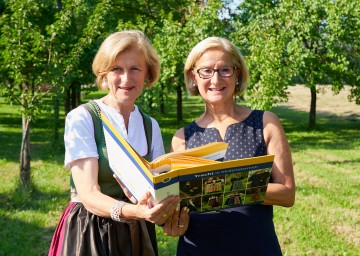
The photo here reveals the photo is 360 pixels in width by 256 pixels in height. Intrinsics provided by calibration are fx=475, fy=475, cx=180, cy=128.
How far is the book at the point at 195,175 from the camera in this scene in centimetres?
177

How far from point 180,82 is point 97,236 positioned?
536 inches

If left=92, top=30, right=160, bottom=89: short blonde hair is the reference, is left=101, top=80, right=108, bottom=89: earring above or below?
below

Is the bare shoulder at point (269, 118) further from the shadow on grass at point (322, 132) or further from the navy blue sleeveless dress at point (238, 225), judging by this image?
the shadow on grass at point (322, 132)

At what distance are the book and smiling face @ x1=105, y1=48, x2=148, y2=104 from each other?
28 cm

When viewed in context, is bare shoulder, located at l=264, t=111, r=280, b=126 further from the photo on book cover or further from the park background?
the park background

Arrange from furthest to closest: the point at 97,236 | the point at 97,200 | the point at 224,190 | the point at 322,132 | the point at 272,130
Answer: the point at 322,132 < the point at 272,130 < the point at 97,236 < the point at 97,200 < the point at 224,190

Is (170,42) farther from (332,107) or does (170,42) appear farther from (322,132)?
(332,107)

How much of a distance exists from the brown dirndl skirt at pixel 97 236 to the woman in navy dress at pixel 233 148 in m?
0.24

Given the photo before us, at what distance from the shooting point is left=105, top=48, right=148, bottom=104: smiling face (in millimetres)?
2266

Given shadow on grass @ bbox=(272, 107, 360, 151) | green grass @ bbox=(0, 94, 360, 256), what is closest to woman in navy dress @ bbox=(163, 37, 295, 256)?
green grass @ bbox=(0, 94, 360, 256)

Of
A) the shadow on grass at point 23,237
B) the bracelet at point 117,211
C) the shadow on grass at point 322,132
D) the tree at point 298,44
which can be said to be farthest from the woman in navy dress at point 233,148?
the shadow on grass at point 322,132

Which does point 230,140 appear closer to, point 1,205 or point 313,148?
point 1,205

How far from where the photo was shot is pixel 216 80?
2.34 metres

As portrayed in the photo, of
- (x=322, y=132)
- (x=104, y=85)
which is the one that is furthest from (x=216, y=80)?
(x=322, y=132)
